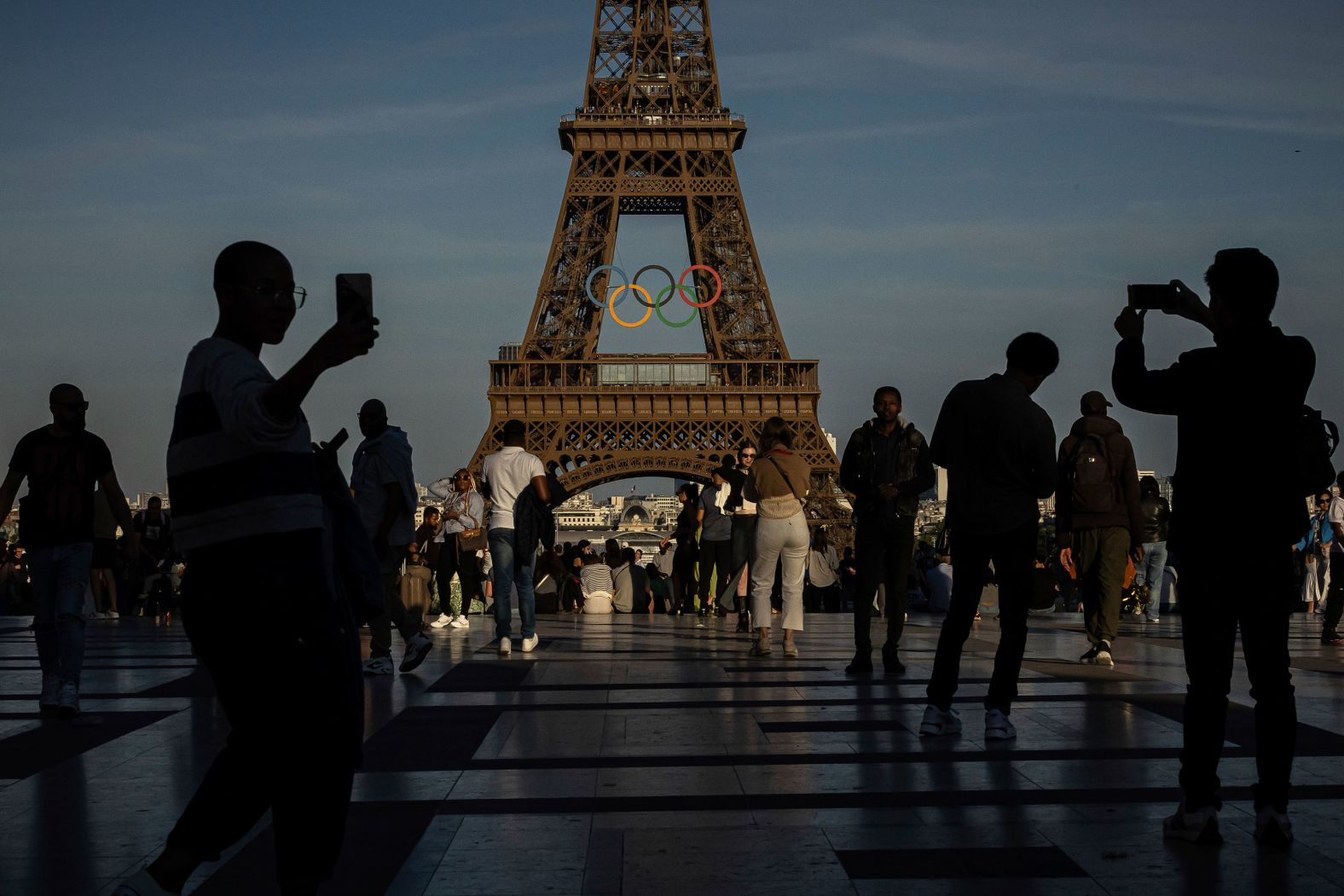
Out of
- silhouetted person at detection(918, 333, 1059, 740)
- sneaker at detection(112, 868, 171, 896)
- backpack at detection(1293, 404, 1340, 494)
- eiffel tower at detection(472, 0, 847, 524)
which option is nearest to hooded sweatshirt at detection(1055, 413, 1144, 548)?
silhouetted person at detection(918, 333, 1059, 740)

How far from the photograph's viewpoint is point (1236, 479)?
4930 mm

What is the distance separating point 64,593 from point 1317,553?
14.8m

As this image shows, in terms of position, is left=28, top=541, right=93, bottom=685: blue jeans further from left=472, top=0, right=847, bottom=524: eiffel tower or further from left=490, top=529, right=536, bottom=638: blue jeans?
left=472, top=0, right=847, bottom=524: eiffel tower

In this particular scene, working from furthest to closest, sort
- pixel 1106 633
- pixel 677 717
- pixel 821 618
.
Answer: pixel 821 618 → pixel 1106 633 → pixel 677 717

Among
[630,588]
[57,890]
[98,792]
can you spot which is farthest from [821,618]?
[57,890]

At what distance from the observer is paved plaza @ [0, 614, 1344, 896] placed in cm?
441

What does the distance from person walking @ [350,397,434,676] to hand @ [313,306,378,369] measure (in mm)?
6467

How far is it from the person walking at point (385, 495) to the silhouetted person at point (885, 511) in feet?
9.14

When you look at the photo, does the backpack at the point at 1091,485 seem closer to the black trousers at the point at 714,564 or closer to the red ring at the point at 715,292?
the black trousers at the point at 714,564

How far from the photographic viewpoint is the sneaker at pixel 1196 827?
4707mm

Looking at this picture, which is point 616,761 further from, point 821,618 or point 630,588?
point 630,588

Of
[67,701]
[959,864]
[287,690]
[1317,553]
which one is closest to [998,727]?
[959,864]

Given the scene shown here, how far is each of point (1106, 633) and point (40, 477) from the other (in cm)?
669

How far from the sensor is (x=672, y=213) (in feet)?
185
